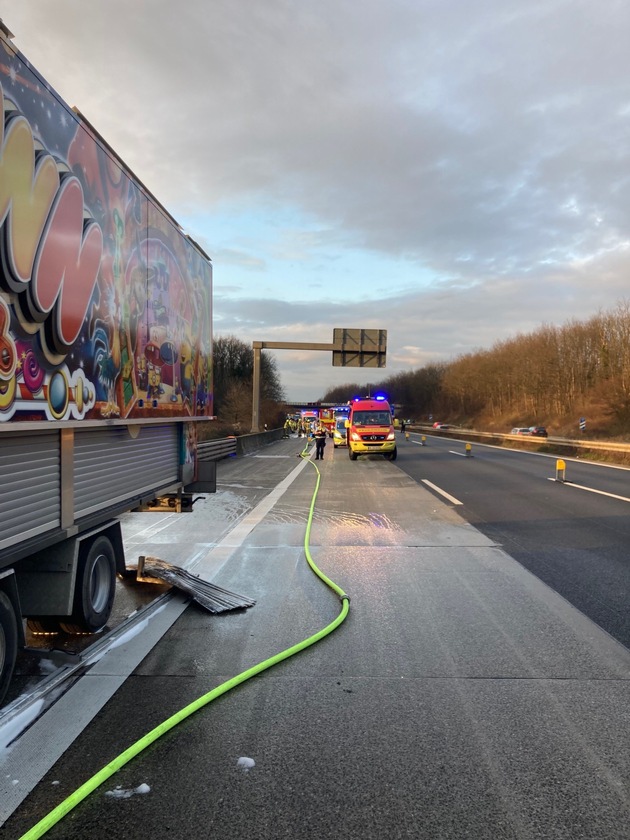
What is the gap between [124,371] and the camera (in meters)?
4.90

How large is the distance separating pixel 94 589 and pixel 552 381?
7640 cm

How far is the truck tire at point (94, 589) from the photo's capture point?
4.40m

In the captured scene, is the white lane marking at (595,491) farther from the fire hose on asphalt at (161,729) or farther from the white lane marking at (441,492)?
the fire hose on asphalt at (161,729)

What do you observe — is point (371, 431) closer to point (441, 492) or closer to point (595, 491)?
point (441, 492)

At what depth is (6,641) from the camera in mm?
3438

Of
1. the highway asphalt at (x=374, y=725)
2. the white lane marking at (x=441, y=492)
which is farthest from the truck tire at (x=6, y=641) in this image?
the white lane marking at (x=441, y=492)

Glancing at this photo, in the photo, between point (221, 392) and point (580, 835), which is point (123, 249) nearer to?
point (580, 835)

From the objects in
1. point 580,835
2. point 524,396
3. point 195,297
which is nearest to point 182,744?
point 580,835

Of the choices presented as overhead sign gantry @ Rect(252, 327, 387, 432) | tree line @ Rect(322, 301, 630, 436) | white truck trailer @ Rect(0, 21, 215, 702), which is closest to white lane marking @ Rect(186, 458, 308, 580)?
white truck trailer @ Rect(0, 21, 215, 702)

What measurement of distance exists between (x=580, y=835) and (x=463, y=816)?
18.5 inches

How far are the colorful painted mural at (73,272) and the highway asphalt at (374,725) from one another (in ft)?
6.25

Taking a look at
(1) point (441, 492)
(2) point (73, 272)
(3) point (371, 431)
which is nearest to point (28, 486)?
(2) point (73, 272)

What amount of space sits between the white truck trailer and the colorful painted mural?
11 mm

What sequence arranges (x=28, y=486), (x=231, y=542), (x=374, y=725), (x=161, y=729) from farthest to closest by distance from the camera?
(x=231, y=542) → (x=28, y=486) → (x=374, y=725) → (x=161, y=729)
